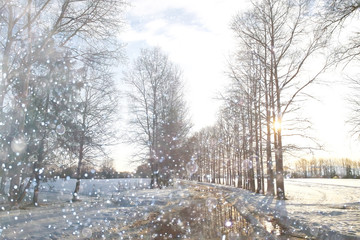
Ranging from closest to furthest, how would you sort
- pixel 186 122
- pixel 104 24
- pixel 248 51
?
pixel 104 24, pixel 248 51, pixel 186 122

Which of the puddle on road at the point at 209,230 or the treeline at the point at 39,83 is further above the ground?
the treeline at the point at 39,83

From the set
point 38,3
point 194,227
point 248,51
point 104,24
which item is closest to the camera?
point 194,227

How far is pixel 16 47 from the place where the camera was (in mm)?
9086

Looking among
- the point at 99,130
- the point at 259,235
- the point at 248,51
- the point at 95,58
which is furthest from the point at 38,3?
the point at 248,51

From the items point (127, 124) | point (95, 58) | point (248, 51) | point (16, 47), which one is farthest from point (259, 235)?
point (127, 124)

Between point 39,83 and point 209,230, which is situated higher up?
point 39,83

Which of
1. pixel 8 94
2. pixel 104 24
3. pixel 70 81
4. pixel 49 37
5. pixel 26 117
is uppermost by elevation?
pixel 104 24

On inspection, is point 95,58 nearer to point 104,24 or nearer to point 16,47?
point 104,24

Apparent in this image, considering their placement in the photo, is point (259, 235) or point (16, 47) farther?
point (16, 47)

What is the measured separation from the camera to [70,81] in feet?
35.7

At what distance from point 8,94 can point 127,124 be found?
50.2ft

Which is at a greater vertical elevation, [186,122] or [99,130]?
[186,122]

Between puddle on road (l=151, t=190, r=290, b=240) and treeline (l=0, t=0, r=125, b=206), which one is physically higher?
treeline (l=0, t=0, r=125, b=206)

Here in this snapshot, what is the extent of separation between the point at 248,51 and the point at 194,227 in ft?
38.7
